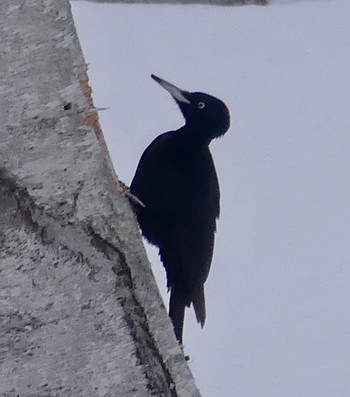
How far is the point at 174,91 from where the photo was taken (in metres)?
2.70

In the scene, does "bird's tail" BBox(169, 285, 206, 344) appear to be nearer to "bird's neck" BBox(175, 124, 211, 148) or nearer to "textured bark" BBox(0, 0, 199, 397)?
"bird's neck" BBox(175, 124, 211, 148)

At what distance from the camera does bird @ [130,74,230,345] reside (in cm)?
236

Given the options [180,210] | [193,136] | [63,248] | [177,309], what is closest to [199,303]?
[177,309]

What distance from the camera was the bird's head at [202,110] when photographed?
8.70 feet

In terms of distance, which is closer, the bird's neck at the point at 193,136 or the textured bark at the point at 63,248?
the textured bark at the point at 63,248

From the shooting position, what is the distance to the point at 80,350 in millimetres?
1343

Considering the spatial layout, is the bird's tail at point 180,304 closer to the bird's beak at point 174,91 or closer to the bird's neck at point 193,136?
the bird's neck at point 193,136

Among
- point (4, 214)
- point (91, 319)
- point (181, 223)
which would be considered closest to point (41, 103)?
point (4, 214)

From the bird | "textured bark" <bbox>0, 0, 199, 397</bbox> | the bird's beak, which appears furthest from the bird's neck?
"textured bark" <bbox>0, 0, 199, 397</bbox>

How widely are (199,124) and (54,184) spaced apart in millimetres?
1247

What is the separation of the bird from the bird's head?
3.0 inches

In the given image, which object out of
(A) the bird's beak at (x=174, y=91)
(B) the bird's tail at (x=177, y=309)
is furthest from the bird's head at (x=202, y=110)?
(B) the bird's tail at (x=177, y=309)

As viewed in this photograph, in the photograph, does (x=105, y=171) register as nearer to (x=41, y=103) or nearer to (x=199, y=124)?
(x=41, y=103)

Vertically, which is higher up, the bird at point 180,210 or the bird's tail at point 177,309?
the bird at point 180,210
